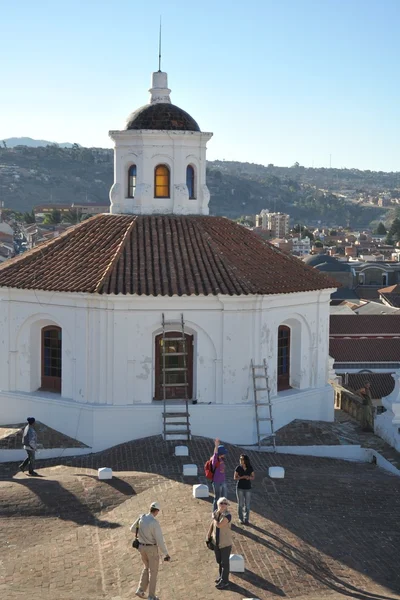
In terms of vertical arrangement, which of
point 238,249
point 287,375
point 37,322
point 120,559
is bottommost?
point 120,559

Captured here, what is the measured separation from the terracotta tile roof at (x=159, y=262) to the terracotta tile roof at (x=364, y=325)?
3349 cm

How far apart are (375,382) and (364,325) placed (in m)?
10.1

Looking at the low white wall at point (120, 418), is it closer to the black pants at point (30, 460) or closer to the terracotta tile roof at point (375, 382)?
the black pants at point (30, 460)

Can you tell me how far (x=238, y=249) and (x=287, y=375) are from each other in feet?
11.6

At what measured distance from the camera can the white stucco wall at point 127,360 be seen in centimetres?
2114

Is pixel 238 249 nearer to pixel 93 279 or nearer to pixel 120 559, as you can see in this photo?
pixel 93 279

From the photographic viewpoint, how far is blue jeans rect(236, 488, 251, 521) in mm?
Answer: 15633

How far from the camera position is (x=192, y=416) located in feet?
70.1

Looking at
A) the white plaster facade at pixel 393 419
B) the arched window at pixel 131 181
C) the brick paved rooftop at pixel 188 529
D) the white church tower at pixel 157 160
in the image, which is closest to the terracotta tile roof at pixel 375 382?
the white plaster facade at pixel 393 419

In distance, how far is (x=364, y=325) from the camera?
58.0m

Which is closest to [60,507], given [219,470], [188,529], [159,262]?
[188,529]

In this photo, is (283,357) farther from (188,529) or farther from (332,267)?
(332,267)

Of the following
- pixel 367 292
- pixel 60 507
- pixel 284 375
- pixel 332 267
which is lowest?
pixel 60 507

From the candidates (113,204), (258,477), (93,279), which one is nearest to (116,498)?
(258,477)
